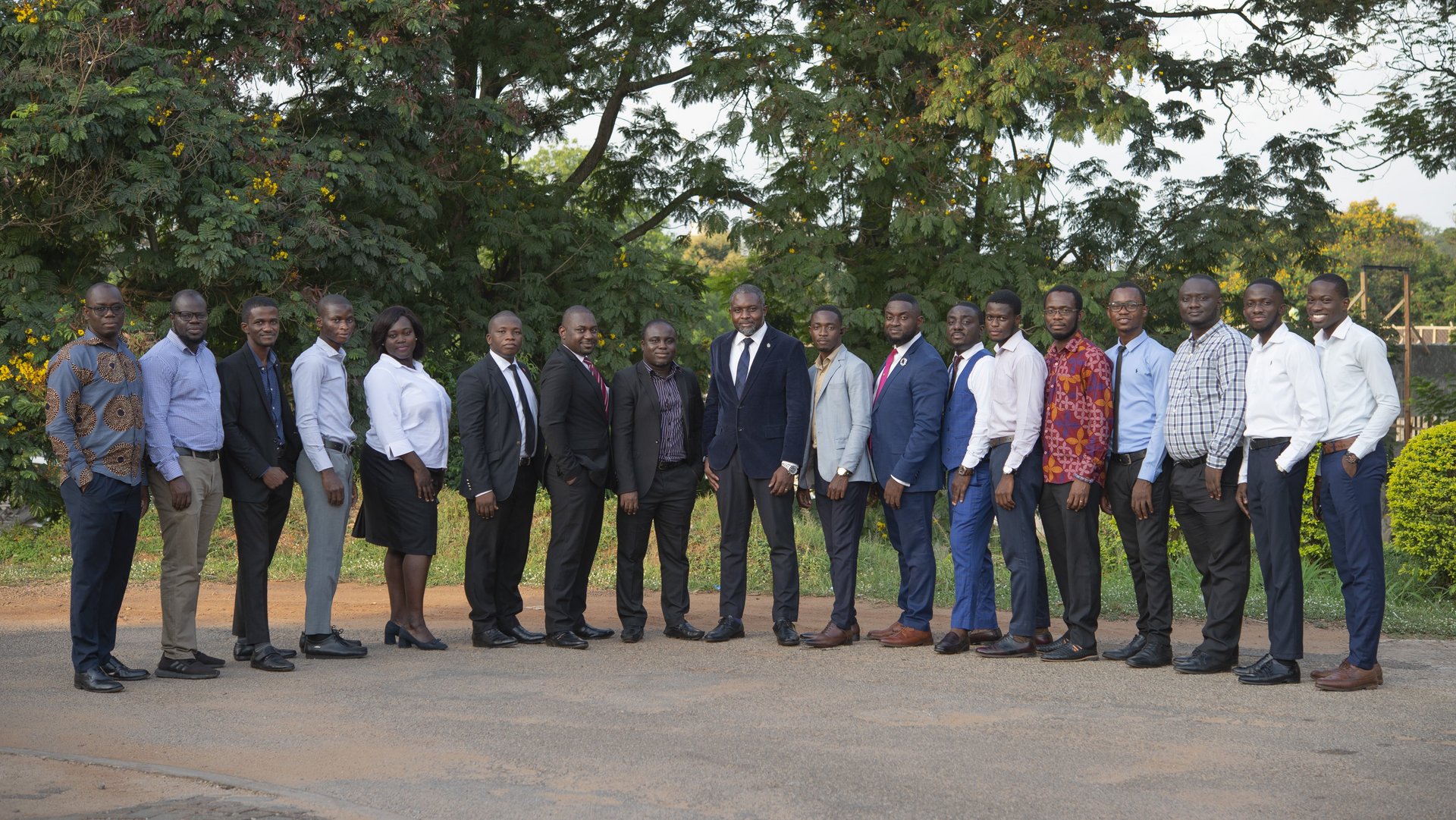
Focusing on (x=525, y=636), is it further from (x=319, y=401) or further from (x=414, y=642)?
(x=319, y=401)

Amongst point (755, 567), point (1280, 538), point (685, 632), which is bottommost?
point (685, 632)

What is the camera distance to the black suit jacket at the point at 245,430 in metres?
7.61

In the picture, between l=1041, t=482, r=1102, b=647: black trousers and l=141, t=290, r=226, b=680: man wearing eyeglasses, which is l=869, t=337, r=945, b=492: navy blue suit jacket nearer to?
l=1041, t=482, r=1102, b=647: black trousers

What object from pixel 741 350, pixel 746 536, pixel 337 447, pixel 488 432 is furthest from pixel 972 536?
pixel 337 447

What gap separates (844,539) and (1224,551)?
2.30 m

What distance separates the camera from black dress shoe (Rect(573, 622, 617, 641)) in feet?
28.6

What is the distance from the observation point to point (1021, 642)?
26.0 feet

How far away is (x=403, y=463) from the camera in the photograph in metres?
8.26

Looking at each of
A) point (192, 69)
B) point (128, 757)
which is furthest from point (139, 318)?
point (128, 757)

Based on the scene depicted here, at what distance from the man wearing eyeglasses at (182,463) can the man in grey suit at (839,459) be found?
11.7 feet

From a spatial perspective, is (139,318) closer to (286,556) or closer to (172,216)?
(172,216)

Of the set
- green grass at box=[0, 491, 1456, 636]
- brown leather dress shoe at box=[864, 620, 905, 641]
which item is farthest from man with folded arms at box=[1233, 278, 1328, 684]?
green grass at box=[0, 491, 1456, 636]

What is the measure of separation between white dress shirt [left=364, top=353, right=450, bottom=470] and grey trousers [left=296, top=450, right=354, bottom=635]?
307mm

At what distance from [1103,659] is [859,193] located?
9528 millimetres
